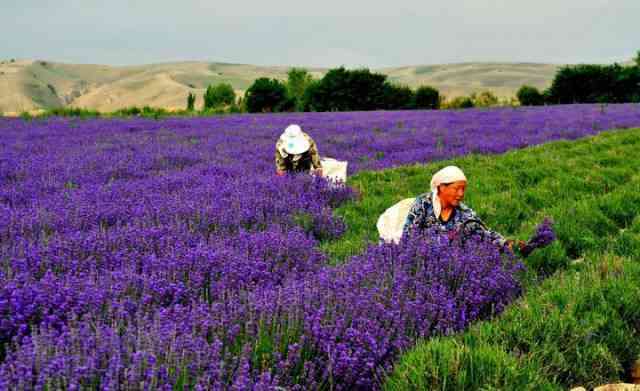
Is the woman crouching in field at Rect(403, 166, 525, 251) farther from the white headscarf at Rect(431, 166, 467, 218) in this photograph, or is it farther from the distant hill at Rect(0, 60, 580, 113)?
the distant hill at Rect(0, 60, 580, 113)

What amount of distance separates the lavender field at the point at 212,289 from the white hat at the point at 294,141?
0.54 metres

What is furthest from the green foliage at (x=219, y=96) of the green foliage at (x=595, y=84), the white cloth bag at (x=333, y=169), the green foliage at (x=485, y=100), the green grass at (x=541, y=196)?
the white cloth bag at (x=333, y=169)

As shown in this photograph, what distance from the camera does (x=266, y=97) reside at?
35469 mm

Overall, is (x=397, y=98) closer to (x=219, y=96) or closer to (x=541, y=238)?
(x=219, y=96)

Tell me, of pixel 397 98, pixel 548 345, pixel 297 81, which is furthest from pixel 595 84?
pixel 548 345

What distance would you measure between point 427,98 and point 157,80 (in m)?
80.2

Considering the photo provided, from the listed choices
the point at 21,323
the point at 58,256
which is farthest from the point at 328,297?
the point at 58,256

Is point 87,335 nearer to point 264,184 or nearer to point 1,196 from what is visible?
point 264,184

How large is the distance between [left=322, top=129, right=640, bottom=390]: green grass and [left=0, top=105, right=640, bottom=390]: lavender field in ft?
0.70

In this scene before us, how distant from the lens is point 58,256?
3.42 meters

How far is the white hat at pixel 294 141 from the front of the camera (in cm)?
680

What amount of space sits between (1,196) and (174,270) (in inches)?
144

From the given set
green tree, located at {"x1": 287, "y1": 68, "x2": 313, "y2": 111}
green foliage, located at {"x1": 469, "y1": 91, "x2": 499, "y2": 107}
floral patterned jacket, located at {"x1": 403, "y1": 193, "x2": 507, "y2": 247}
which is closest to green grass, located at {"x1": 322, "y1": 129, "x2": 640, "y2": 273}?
floral patterned jacket, located at {"x1": 403, "y1": 193, "x2": 507, "y2": 247}

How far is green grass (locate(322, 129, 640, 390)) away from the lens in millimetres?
2332
